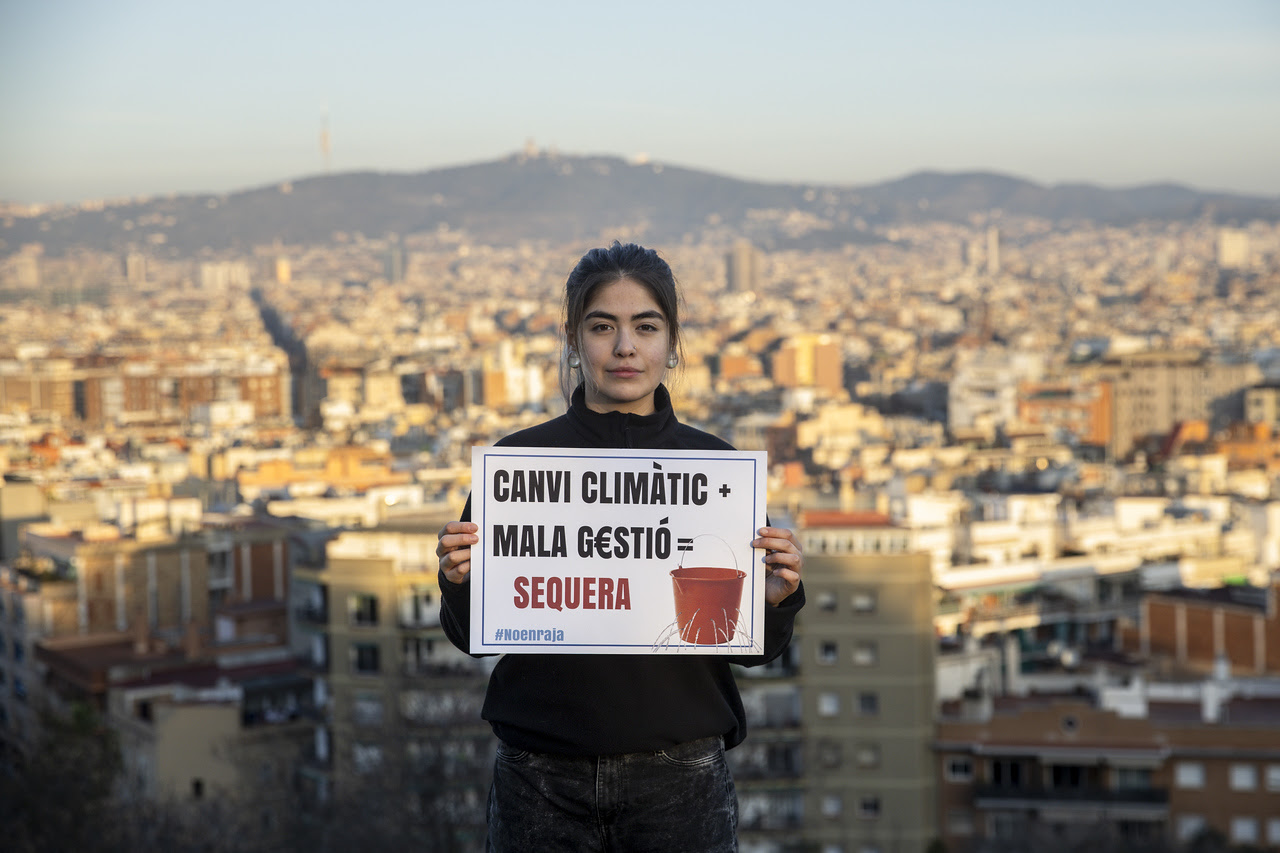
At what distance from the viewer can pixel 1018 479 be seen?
35969 mm

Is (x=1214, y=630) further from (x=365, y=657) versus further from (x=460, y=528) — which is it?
(x=460, y=528)

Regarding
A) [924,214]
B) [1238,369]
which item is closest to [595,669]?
[1238,369]

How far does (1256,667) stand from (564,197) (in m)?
144

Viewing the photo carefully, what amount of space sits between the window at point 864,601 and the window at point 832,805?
53.4 inches

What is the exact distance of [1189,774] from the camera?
13.2 meters

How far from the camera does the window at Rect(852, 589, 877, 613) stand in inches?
548

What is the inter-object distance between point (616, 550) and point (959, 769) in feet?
40.2

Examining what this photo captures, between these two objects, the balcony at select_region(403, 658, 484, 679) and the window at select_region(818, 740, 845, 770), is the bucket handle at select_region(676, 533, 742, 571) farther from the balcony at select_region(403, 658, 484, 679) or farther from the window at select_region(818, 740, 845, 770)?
the window at select_region(818, 740, 845, 770)

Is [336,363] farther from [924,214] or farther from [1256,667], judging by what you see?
[924,214]

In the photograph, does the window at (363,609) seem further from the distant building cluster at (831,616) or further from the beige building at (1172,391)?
the beige building at (1172,391)

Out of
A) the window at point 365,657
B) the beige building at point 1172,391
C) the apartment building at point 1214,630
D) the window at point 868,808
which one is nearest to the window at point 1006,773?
the window at point 868,808

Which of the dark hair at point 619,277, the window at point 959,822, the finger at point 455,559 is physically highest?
the dark hair at point 619,277

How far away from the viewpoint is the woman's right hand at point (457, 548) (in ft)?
6.60

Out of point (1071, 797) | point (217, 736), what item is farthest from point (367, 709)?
point (1071, 797)
